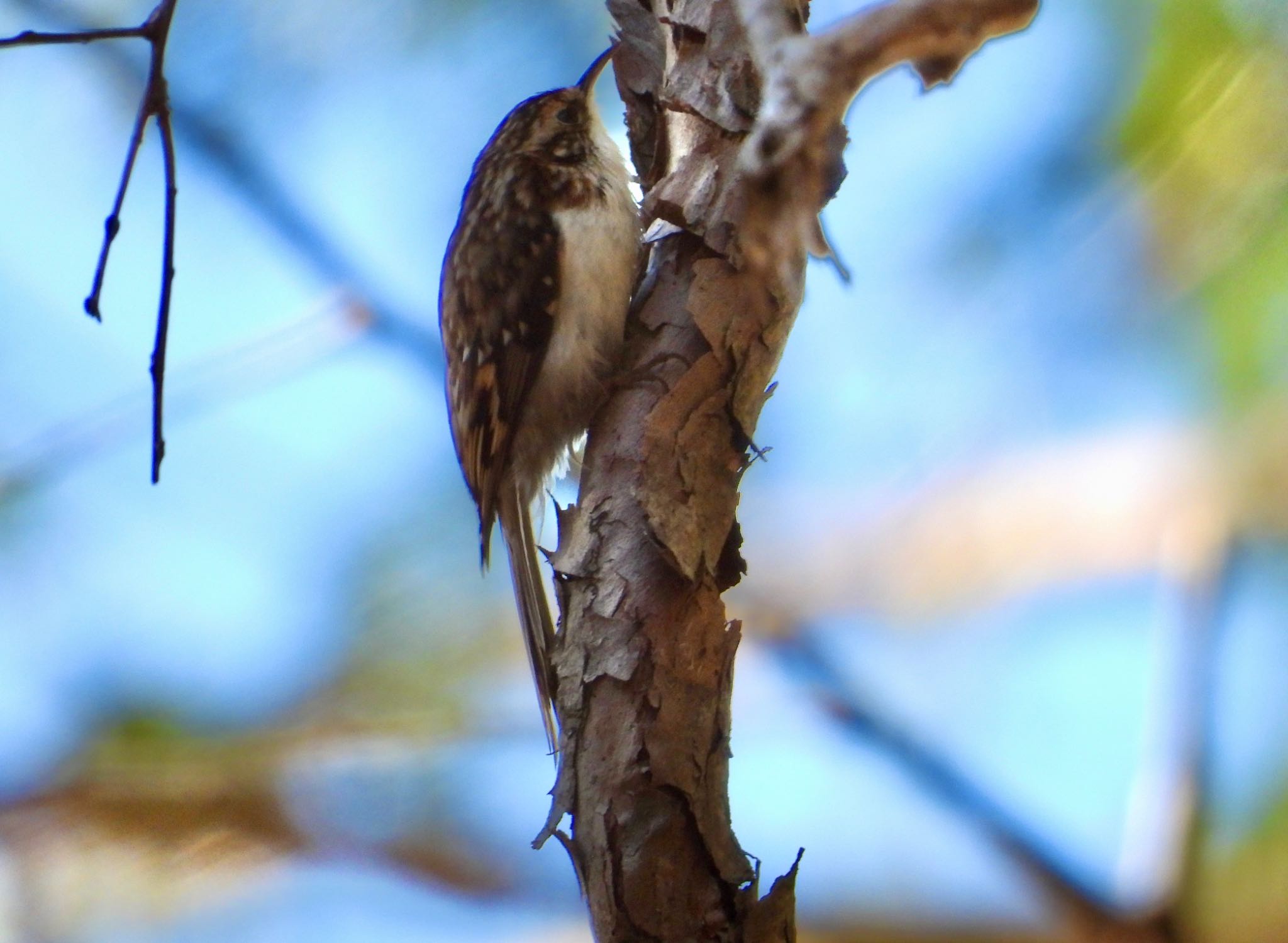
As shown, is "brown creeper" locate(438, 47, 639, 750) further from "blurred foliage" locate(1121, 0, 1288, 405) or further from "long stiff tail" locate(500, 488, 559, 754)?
"blurred foliage" locate(1121, 0, 1288, 405)

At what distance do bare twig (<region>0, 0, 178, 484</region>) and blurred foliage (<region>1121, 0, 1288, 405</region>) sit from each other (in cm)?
140

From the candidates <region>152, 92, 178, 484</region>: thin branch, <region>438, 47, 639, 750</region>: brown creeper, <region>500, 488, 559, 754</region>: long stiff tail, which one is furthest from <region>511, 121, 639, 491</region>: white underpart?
<region>152, 92, 178, 484</region>: thin branch

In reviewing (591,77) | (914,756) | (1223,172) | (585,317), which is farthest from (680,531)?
(914,756)

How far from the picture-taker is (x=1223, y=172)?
1.71 metres

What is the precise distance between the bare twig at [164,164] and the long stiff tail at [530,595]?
0.74 m

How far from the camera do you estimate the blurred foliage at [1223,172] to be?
1.63 metres

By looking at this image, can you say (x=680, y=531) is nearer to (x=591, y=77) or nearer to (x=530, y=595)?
(x=530, y=595)

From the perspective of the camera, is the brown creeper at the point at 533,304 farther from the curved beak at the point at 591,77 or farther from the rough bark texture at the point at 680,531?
the rough bark texture at the point at 680,531

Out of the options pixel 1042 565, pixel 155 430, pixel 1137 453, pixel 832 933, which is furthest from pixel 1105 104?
pixel 155 430

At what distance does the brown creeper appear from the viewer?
1.56m

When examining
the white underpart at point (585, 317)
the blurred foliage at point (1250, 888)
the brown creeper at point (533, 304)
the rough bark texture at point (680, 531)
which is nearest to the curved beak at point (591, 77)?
the brown creeper at point (533, 304)

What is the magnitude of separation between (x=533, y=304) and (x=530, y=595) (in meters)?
0.42

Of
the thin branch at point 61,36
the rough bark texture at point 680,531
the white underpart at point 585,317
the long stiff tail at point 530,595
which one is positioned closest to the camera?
the thin branch at point 61,36

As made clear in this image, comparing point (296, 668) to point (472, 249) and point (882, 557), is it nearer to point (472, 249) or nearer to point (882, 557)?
point (472, 249)
